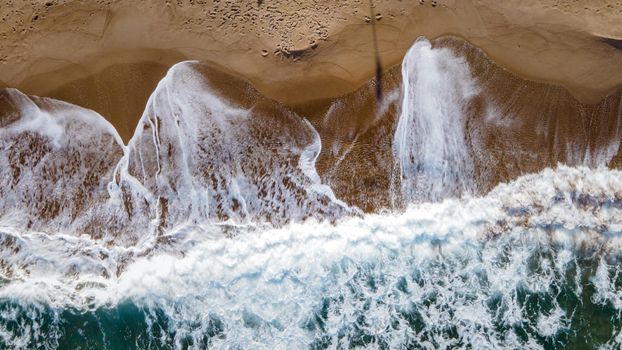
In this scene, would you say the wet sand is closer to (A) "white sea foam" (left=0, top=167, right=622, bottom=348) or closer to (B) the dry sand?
(B) the dry sand

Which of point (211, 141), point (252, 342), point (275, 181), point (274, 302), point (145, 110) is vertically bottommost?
point (252, 342)

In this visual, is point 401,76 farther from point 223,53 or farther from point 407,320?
point 407,320

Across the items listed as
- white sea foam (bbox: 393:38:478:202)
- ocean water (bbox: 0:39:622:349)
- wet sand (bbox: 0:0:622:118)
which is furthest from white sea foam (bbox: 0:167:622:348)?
wet sand (bbox: 0:0:622:118)

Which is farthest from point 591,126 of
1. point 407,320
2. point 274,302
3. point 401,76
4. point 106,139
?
point 106,139

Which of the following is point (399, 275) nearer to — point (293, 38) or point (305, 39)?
point (305, 39)

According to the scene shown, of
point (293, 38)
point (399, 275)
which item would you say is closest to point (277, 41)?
point (293, 38)
